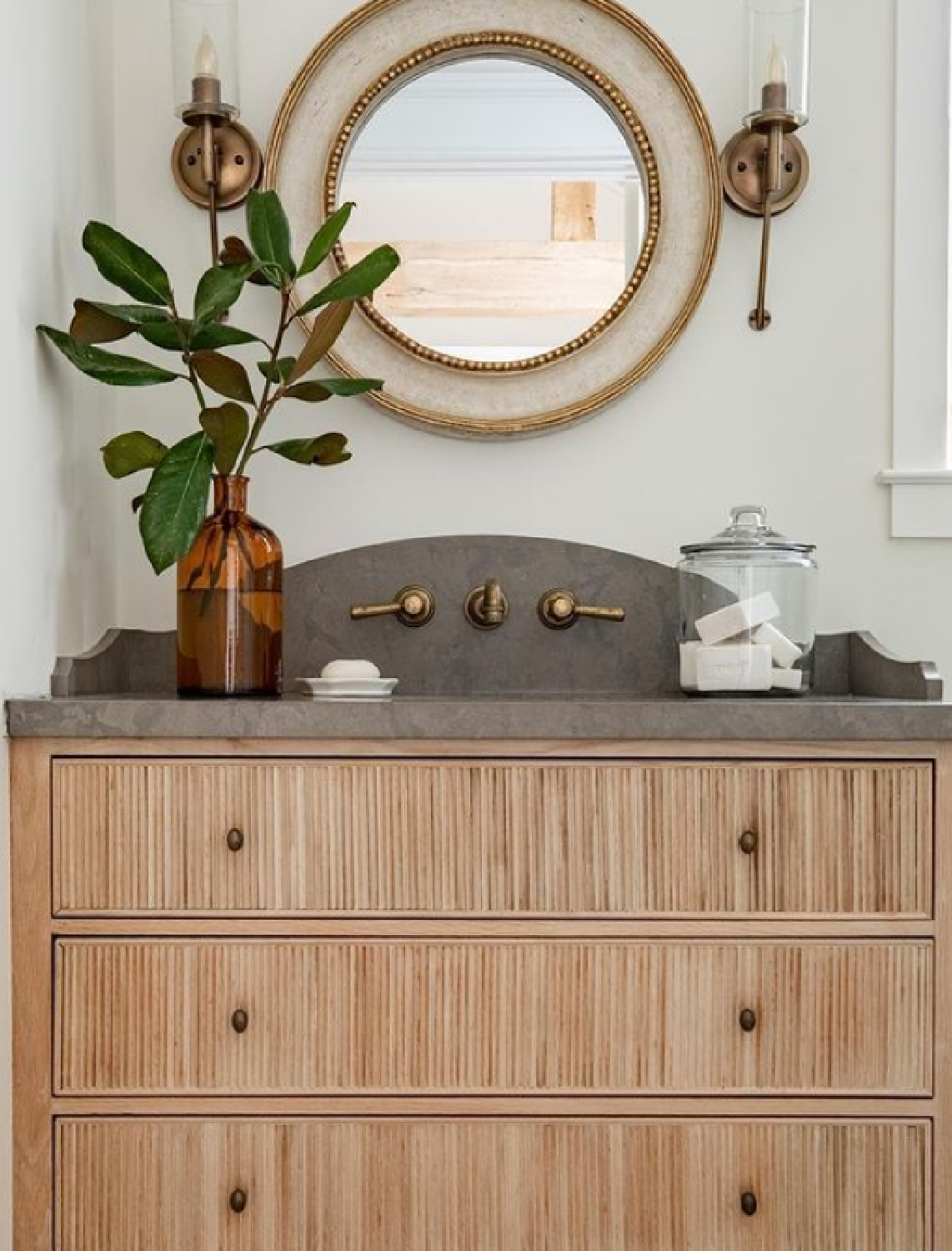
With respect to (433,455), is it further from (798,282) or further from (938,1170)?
(938,1170)

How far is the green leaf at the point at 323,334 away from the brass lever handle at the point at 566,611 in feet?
1.59

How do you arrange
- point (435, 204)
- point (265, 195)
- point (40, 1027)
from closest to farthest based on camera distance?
point (40, 1027), point (265, 195), point (435, 204)

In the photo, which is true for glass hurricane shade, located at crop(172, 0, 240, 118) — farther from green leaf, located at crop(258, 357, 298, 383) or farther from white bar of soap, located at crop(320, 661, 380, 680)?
white bar of soap, located at crop(320, 661, 380, 680)

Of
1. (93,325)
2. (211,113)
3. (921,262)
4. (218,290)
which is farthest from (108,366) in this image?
(921,262)

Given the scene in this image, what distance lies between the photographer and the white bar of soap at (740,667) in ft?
5.65

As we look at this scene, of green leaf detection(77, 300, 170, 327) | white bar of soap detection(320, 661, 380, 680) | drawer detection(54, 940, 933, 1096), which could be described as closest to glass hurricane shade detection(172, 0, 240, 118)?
green leaf detection(77, 300, 170, 327)

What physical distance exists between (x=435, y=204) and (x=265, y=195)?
1.15 ft

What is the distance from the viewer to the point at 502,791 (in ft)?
4.99

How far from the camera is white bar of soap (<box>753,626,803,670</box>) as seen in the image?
173cm

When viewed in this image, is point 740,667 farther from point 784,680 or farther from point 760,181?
point 760,181

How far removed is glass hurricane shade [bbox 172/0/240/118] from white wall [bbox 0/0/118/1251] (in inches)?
4.8

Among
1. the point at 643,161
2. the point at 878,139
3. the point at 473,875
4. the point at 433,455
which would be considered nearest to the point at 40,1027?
the point at 473,875

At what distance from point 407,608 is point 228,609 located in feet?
0.96

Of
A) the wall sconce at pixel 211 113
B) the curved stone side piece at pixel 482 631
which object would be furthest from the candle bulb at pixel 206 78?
the curved stone side piece at pixel 482 631
